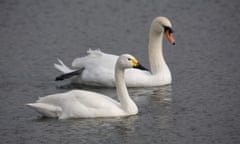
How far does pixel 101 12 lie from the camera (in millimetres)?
18125

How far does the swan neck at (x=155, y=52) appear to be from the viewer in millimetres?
13648

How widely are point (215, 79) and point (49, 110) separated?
3.50 meters

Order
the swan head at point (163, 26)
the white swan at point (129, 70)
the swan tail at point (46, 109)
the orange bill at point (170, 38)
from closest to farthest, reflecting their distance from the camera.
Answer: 1. the swan tail at point (46, 109)
2. the white swan at point (129, 70)
3. the orange bill at point (170, 38)
4. the swan head at point (163, 26)

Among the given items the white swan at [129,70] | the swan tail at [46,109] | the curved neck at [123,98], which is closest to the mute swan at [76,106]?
the swan tail at [46,109]

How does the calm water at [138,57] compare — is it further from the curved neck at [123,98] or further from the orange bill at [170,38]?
the orange bill at [170,38]

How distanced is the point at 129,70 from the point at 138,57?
5.23 feet

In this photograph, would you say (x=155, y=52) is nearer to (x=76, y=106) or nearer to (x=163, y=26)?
(x=163, y=26)

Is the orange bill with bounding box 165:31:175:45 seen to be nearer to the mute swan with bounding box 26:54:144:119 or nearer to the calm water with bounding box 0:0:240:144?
the calm water with bounding box 0:0:240:144

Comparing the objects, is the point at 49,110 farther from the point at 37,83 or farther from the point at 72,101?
the point at 37,83

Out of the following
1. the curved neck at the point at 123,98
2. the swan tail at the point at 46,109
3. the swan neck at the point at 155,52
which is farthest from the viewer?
the swan neck at the point at 155,52

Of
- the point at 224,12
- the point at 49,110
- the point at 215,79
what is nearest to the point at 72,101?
the point at 49,110

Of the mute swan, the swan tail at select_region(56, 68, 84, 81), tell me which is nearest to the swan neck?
the swan tail at select_region(56, 68, 84, 81)

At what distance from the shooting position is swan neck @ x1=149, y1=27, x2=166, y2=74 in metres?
13.6

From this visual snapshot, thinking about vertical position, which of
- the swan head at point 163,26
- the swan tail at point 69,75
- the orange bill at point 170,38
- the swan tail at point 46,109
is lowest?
the swan tail at point 46,109
